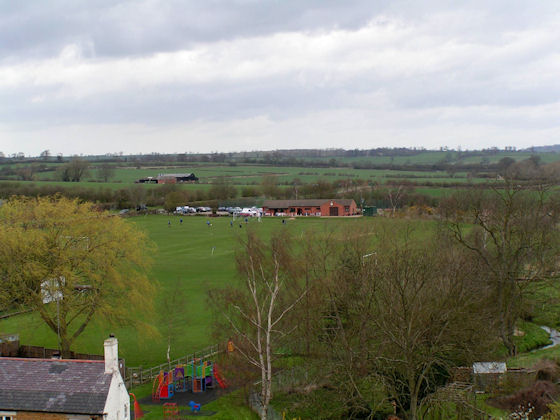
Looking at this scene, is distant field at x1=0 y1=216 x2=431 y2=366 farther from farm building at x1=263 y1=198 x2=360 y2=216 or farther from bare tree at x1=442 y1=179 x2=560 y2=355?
farm building at x1=263 y1=198 x2=360 y2=216

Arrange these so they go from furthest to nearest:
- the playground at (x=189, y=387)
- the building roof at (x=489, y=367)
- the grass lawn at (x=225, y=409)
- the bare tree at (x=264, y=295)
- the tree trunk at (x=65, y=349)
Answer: the tree trunk at (x=65, y=349)
the building roof at (x=489, y=367)
the playground at (x=189, y=387)
the bare tree at (x=264, y=295)
the grass lawn at (x=225, y=409)

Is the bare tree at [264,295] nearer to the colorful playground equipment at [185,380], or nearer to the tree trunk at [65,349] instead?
the colorful playground equipment at [185,380]

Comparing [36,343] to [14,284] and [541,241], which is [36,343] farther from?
[541,241]

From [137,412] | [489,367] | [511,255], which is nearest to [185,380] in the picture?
[137,412]

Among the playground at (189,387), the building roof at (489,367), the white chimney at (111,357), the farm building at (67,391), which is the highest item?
the white chimney at (111,357)

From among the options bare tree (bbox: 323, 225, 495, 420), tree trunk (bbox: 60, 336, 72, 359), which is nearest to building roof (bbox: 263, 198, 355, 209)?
bare tree (bbox: 323, 225, 495, 420)

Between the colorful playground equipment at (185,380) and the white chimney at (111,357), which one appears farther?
the colorful playground equipment at (185,380)

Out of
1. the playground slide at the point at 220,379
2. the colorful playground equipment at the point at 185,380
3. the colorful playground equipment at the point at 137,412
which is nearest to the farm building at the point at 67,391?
the colorful playground equipment at the point at 137,412

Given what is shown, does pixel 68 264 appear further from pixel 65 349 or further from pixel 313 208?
pixel 313 208
